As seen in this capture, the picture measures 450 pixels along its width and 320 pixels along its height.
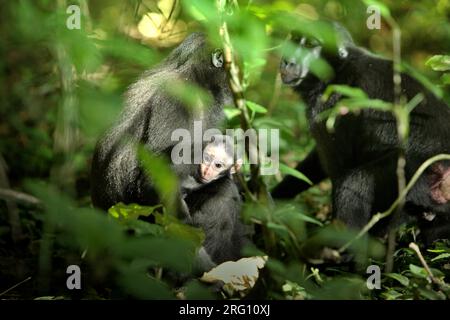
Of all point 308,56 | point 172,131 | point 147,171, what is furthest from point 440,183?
point 147,171

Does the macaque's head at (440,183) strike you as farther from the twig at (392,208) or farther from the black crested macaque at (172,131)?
the twig at (392,208)

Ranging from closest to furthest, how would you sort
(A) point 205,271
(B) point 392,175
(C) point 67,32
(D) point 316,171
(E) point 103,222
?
(E) point 103,222 → (C) point 67,32 → (A) point 205,271 → (B) point 392,175 → (D) point 316,171

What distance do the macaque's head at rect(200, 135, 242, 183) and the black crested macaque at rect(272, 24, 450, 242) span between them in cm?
77

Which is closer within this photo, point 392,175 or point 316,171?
point 392,175

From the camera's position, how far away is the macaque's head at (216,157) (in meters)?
3.97

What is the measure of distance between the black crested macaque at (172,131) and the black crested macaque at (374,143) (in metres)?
0.65

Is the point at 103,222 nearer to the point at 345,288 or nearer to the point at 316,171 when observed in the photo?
the point at 345,288

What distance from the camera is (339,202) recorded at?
4238 mm

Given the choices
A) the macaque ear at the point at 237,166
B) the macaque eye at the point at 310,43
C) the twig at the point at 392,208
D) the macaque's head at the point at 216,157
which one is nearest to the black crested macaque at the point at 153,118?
the macaque's head at the point at 216,157

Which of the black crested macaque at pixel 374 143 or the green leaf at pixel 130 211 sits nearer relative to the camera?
the green leaf at pixel 130 211

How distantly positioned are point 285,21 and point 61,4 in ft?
6.58

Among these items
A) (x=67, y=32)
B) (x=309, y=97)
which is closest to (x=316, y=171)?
(x=309, y=97)

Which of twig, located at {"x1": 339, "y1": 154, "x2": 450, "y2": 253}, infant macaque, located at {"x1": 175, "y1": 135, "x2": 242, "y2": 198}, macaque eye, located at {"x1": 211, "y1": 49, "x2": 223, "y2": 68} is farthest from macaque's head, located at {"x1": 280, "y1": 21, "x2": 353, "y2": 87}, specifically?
twig, located at {"x1": 339, "y1": 154, "x2": 450, "y2": 253}
